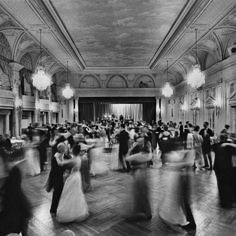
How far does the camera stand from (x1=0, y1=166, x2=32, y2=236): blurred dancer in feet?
8.39

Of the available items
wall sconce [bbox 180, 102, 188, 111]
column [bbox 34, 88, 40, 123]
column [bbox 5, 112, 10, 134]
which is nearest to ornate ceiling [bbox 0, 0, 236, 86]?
column [bbox 34, 88, 40, 123]

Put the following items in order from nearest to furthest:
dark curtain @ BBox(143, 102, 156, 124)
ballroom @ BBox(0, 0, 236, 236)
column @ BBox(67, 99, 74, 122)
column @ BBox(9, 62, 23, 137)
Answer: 1. ballroom @ BBox(0, 0, 236, 236)
2. column @ BBox(9, 62, 23, 137)
3. column @ BBox(67, 99, 74, 122)
4. dark curtain @ BBox(143, 102, 156, 124)

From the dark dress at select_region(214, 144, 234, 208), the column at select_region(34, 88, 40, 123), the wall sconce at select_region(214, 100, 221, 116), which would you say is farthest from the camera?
the column at select_region(34, 88, 40, 123)

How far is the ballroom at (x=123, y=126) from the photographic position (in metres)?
3.45

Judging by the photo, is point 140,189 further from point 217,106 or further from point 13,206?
point 217,106

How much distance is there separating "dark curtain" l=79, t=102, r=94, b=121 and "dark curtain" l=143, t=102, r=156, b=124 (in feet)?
15.4

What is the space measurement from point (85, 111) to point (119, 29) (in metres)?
10.7

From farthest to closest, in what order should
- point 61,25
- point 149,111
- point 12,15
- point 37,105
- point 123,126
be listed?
1. point 149,111
2. point 37,105
3. point 61,25
4. point 123,126
5. point 12,15

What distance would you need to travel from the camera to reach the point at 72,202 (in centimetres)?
357

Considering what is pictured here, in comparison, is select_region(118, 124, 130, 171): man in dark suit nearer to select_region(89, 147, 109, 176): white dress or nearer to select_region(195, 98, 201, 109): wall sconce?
select_region(89, 147, 109, 176): white dress

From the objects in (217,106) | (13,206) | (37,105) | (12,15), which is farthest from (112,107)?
(13,206)

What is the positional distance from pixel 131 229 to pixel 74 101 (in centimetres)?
1445

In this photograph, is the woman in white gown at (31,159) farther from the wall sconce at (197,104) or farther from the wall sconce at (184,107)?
the wall sconce at (184,107)

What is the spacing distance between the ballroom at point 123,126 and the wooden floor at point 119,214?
0.02m
